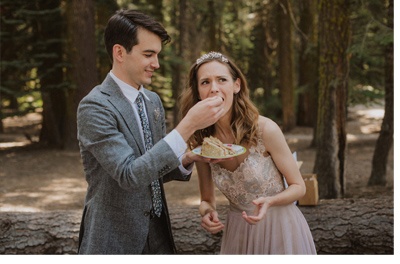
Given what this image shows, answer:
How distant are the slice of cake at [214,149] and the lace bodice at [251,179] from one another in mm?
269

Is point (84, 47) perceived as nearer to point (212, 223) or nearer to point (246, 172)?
point (246, 172)

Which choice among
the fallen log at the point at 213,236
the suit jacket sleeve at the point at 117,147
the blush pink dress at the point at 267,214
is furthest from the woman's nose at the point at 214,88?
the fallen log at the point at 213,236

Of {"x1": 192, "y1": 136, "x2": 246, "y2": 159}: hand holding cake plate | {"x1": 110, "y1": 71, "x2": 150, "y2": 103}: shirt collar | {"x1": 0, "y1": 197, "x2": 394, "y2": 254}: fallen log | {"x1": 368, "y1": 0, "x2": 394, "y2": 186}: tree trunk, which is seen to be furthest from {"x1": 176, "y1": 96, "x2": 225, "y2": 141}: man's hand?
{"x1": 368, "y1": 0, "x2": 394, "y2": 186}: tree trunk

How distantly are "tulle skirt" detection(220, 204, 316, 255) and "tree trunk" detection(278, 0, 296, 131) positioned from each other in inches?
579

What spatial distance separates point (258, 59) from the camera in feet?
69.0

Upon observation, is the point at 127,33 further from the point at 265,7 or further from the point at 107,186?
the point at 265,7

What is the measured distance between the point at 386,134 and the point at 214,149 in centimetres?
693

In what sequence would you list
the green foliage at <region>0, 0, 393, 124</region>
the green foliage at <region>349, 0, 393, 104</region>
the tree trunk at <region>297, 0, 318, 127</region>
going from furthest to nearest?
1. the tree trunk at <region>297, 0, 318, 127</region>
2. the green foliage at <region>0, 0, 393, 124</region>
3. the green foliage at <region>349, 0, 393, 104</region>

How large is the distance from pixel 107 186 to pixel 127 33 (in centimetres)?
73

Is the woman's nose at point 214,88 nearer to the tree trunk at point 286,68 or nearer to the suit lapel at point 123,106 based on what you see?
the suit lapel at point 123,106

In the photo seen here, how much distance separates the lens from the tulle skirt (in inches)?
101

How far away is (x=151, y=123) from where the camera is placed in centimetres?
234

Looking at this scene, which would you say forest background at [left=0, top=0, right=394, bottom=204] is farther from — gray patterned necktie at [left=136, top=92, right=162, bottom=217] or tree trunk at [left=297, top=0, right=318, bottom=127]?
gray patterned necktie at [left=136, top=92, right=162, bottom=217]

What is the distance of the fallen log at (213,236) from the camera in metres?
4.12
